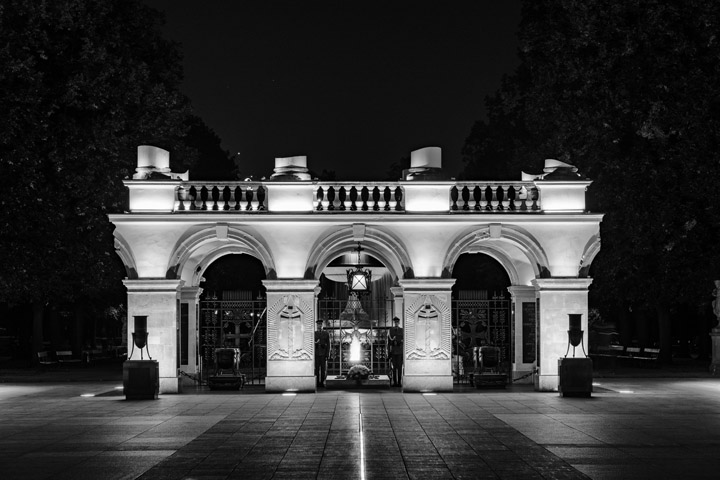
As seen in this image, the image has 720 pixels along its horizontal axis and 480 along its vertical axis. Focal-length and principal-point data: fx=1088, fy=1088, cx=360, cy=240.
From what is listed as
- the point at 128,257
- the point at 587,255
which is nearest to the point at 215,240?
the point at 128,257

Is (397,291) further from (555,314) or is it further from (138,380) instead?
(138,380)

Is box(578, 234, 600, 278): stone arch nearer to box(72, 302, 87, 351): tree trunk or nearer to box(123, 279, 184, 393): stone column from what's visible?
box(123, 279, 184, 393): stone column

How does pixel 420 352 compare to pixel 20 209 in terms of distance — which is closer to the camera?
pixel 420 352

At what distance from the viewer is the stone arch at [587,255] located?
1158 inches

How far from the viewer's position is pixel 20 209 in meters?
33.7

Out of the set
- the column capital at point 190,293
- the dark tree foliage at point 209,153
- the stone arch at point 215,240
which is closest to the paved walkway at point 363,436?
the stone arch at point 215,240

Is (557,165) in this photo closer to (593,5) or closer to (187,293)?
(593,5)

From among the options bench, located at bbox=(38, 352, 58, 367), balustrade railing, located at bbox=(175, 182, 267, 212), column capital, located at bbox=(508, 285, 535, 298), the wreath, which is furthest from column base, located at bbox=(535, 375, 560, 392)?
bench, located at bbox=(38, 352, 58, 367)

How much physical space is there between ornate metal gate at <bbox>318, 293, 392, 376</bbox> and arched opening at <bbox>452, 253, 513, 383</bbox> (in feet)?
7.97

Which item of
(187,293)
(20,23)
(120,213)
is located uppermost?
(20,23)

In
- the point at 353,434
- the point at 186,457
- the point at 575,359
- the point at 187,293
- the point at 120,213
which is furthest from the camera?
the point at 187,293

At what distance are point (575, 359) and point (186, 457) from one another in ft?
43.9

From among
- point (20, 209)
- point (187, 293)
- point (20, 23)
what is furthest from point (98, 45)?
point (187, 293)

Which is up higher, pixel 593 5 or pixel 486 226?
pixel 593 5
